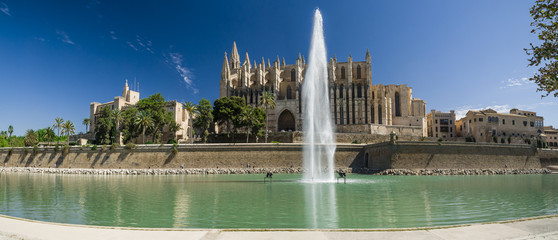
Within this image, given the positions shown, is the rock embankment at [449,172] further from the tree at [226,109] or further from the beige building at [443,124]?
the beige building at [443,124]

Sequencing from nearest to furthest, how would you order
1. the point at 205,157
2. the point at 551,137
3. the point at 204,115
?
the point at 205,157 → the point at 204,115 → the point at 551,137

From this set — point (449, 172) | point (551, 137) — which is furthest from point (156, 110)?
point (551, 137)

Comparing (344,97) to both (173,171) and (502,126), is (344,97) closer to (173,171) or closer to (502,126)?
(502,126)

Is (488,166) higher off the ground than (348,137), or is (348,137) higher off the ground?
(348,137)

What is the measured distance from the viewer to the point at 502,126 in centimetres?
6688

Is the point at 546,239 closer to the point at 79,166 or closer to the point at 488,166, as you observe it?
the point at 488,166

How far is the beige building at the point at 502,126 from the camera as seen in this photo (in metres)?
66.2

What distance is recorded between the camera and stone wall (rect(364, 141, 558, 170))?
132 feet

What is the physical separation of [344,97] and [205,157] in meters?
34.6

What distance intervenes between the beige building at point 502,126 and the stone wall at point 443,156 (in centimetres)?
2199

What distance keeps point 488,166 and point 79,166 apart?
163 ft

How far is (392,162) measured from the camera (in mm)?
39812

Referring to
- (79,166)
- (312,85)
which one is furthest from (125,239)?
(79,166)

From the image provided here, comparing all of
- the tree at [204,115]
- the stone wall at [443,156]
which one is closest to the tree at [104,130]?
the tree at [204,115]
